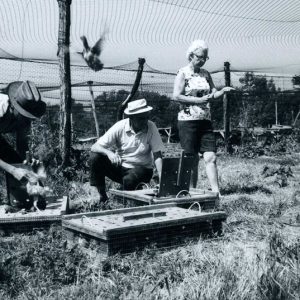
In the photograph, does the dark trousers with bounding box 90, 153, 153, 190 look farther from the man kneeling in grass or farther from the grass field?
the grass field

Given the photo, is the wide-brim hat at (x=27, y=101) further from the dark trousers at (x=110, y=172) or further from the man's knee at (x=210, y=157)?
the man's knee at (x=210, y=157)

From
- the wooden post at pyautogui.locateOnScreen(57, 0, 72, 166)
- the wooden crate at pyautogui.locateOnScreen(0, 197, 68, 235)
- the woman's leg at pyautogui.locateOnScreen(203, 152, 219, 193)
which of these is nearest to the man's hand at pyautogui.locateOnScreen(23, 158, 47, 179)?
the wooden crate at pyautogui.locateOnScreen(0, 197, 68, 235)

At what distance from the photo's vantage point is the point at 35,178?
4.18 meters

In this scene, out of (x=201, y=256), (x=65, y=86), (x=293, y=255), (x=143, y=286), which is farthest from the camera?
(x=65, y=86)

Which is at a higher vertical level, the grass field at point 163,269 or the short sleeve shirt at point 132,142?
the short sleeve shirt at point 132,142

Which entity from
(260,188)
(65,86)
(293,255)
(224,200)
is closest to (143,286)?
(293,255)

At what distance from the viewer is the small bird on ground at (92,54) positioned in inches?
333

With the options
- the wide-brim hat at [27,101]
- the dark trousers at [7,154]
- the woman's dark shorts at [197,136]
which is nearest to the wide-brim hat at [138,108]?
the woman's dark shorts at [197,136]

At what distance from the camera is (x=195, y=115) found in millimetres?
5527

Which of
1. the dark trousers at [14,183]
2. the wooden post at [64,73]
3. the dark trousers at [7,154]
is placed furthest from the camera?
the wooden post at [64,73]

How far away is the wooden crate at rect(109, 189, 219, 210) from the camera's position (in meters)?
4.62

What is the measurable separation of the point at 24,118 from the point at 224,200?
95.6 inches

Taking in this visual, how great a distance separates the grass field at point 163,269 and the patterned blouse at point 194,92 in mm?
1626

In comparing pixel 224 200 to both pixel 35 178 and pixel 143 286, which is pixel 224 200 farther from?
pixel 143 286
